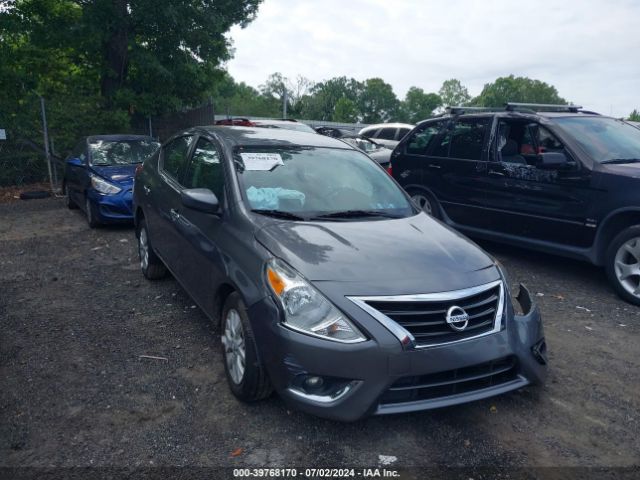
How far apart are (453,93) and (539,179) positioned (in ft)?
407

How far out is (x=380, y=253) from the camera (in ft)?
10.9

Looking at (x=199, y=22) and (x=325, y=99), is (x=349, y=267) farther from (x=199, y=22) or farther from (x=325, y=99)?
(x=325, y=99)

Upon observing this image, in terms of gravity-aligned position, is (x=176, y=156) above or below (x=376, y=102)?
above

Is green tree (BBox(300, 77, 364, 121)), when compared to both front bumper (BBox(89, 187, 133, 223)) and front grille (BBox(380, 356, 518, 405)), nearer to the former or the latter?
front bumper (BBox(89, 187, 133, 223))

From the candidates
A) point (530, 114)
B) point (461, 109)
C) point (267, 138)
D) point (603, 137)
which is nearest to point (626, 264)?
point (603, 137)

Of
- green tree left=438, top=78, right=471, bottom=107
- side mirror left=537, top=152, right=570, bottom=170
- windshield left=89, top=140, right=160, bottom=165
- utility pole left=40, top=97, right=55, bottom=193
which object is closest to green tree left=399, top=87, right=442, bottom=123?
green tree left=438, top=78, right=471, bottom=107

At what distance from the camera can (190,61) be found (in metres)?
15.9

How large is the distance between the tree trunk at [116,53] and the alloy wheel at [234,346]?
13041 mm

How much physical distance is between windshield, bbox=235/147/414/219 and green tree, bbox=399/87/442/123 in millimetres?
114144

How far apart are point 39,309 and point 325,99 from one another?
71.3 metres

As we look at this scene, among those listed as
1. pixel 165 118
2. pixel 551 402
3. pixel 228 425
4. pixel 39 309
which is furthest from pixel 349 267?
pixel 165 118

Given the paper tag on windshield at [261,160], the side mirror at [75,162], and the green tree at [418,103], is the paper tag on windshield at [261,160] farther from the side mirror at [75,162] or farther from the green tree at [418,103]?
the green tree at [418,103]

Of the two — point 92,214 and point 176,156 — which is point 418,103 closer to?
point 92,214

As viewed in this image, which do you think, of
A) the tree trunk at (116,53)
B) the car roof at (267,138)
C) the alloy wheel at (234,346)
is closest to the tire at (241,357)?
the alloy wheel at (234,346)
